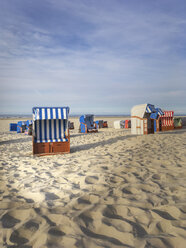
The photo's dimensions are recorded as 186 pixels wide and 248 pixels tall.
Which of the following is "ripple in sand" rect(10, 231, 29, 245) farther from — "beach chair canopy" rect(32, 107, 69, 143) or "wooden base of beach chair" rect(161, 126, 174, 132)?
"wooden base of beach chair" rect(161, 126, 174, 132)

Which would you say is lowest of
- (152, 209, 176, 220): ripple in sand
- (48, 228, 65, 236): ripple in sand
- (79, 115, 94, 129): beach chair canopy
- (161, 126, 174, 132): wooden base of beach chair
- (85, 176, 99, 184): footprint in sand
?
(48, 228, 65, 236): ripple in sand

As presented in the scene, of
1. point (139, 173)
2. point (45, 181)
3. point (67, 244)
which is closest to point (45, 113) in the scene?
point (45, 181)

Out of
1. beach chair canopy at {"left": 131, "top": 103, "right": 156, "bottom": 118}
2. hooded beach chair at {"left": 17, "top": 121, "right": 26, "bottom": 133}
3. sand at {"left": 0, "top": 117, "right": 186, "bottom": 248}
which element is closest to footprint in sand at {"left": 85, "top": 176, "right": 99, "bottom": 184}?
sand at {"left": 0, "top": 117, "right": 186, "bottom": 248}

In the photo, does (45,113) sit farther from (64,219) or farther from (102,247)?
(102,247)

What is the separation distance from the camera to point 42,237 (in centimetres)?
212

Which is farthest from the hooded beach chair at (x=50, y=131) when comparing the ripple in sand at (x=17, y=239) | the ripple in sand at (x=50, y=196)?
the ripple in sand at (x=17, y=239)

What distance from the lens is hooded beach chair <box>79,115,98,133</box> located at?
15663 mm

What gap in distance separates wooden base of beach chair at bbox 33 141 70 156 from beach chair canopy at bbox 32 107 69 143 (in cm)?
46

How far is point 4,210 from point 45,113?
5.51m

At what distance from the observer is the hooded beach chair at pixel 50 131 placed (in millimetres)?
7586

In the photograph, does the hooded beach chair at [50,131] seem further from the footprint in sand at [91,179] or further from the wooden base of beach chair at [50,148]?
the footprint in sand at [91,179]

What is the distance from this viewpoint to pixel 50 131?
340 inches

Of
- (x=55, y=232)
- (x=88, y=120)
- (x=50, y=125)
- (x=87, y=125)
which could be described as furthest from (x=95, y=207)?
(x=88, y=120)

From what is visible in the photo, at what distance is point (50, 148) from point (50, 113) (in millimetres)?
1626
